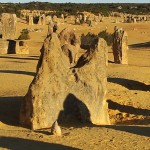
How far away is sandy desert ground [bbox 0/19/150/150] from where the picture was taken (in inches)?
354

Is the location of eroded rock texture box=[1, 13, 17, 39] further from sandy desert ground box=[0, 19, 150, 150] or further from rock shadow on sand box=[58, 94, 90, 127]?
rock shadow on sand box=[58, 94, 90, 127]

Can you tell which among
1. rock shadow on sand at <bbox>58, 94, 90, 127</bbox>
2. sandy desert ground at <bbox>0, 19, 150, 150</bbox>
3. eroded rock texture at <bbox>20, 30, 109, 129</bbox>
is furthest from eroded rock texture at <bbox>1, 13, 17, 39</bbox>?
rock shadow on sand at <bbox>58, 94, 90, 127</bbox>

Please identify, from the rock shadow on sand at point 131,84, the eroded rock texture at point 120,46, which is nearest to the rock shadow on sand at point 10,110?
the rock shadow on sand at point 131,84

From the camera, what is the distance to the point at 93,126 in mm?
10961

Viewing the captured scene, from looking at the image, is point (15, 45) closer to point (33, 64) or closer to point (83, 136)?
point (33, 64)

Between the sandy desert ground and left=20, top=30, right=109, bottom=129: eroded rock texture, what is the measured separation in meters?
0.47

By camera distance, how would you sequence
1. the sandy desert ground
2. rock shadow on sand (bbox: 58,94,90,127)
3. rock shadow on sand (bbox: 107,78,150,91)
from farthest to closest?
rock shadow on sand (bbox: 107,78,150,91) < rock shadow on sand (bbox: 58,94,90,127) < the sandy desert ground

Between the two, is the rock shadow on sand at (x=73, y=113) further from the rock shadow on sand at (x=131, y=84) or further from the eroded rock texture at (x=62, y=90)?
the rock shadow on sand at (x=131, y=84)

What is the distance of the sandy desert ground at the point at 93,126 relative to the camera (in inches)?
354

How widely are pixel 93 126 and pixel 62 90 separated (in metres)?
1.61

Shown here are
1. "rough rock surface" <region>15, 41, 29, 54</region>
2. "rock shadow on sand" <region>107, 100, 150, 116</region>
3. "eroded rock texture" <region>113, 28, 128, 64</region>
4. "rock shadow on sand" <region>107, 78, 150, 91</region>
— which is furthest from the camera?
"rough rock surface" <region>15, 41, 29, 54</region>

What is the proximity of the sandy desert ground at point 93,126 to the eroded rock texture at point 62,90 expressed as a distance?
47 cm

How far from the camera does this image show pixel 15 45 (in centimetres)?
2836

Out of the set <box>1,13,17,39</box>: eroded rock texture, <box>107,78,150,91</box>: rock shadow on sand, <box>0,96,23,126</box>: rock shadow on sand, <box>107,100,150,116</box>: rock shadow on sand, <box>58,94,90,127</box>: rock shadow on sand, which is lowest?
<box>107,100,150,116</box>: rock shadow on sand
